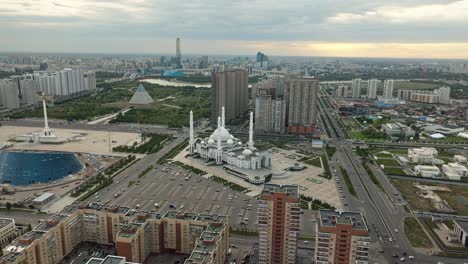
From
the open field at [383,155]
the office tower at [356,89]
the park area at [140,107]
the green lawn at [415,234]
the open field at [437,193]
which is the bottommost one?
Answer: the green lawn at [415,234]

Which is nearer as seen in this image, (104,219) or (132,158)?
(104,219)

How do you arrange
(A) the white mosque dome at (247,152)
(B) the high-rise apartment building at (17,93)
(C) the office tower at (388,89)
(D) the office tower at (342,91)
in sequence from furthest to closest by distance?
(D) the office tower at (342,91), (C) the office tower at (388,89), (B) the high-rise apartment building at (17,93), (A) the white mosque dome at (247,152)

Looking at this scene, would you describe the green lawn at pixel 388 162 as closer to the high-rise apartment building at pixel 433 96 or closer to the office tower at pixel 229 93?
the office tower at pixel 229 93

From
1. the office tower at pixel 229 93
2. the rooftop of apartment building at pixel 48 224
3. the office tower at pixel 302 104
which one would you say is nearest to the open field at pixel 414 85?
the office tower at pixel 229 93

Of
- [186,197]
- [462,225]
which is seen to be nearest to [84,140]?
[186,197]

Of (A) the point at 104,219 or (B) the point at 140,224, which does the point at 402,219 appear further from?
(A) the point at 104,219

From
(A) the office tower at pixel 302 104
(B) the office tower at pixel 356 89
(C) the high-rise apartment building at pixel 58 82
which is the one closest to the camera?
(A) the office tower at pixel 302 104

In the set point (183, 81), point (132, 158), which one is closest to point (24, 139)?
point (132, 158)

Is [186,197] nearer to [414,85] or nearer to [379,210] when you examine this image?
[379,210]
